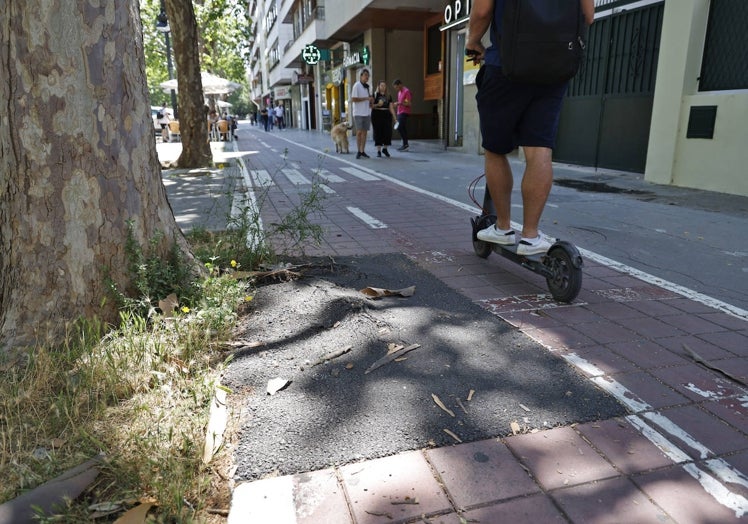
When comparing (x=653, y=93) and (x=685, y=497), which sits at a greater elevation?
(x=653, y=93)

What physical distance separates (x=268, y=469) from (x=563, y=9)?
284 cm

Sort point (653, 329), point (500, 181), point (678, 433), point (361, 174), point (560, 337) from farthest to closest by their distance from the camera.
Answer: point (361, 174) < point (500, 181) < point (653, 329) < point (560, 337) < point (678, 433)

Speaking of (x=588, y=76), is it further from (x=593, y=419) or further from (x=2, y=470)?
(x=2, y=470)

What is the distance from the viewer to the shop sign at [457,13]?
14514mm

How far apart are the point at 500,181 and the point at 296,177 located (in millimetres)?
6820

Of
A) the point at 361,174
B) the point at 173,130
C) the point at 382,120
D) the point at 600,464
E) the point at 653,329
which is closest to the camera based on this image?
the point at 600,464

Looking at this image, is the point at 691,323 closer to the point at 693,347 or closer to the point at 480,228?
the point at 693,347

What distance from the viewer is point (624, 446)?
201cm

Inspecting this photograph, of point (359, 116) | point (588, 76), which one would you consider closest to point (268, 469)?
point (588, 76)

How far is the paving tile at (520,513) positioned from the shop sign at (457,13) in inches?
572

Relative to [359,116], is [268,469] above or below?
below

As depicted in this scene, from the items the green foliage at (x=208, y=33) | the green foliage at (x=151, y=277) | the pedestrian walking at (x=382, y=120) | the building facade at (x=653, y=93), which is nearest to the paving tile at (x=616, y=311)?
the green foliage at (x=151, y=277)

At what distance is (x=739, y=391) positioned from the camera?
239 centimetres

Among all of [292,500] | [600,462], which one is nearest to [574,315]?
[600,462]
